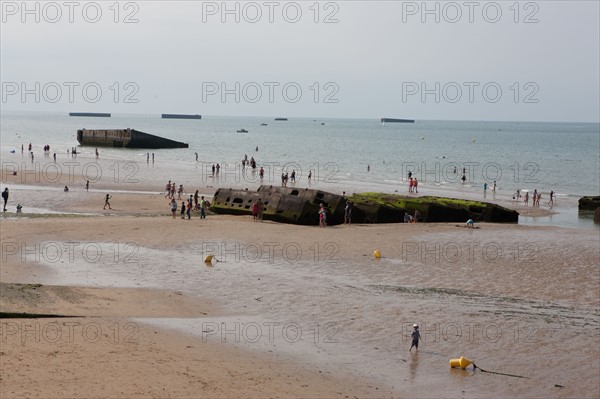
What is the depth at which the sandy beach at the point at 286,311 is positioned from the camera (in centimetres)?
1388

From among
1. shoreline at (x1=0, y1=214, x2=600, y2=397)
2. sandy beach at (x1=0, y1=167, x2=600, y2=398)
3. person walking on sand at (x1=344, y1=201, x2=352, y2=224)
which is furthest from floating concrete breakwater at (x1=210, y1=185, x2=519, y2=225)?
sandy beach at (x1=0, y1=167, x2=600, y2=398)

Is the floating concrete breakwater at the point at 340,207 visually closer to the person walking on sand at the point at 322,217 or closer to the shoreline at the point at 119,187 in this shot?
the person walking on sand at the point at 322,217

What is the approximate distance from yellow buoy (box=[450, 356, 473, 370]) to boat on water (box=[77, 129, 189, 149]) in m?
93.1

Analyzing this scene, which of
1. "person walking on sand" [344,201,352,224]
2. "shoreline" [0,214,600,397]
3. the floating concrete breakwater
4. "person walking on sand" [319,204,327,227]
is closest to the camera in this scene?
"shoreline" [0,214,600,397]

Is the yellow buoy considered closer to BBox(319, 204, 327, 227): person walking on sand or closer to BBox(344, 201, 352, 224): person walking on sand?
BBox(319, 204, 327, 227): person walking on sand

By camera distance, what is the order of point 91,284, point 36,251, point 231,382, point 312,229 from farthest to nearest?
point 312,229 < point 36,251 < point 91,284 < point 231,382

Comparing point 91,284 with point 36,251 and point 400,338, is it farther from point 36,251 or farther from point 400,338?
point 400,338

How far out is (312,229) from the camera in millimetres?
32344

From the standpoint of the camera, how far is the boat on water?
4114 inches

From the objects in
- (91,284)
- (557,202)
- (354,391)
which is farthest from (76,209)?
(557,202)

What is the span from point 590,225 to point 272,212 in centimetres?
1849

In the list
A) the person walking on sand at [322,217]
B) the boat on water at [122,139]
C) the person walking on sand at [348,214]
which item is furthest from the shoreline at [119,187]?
the boat on water at [122,139]

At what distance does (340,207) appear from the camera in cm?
3503

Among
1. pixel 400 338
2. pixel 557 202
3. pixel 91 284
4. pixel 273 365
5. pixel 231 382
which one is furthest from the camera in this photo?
pixel 557 202
